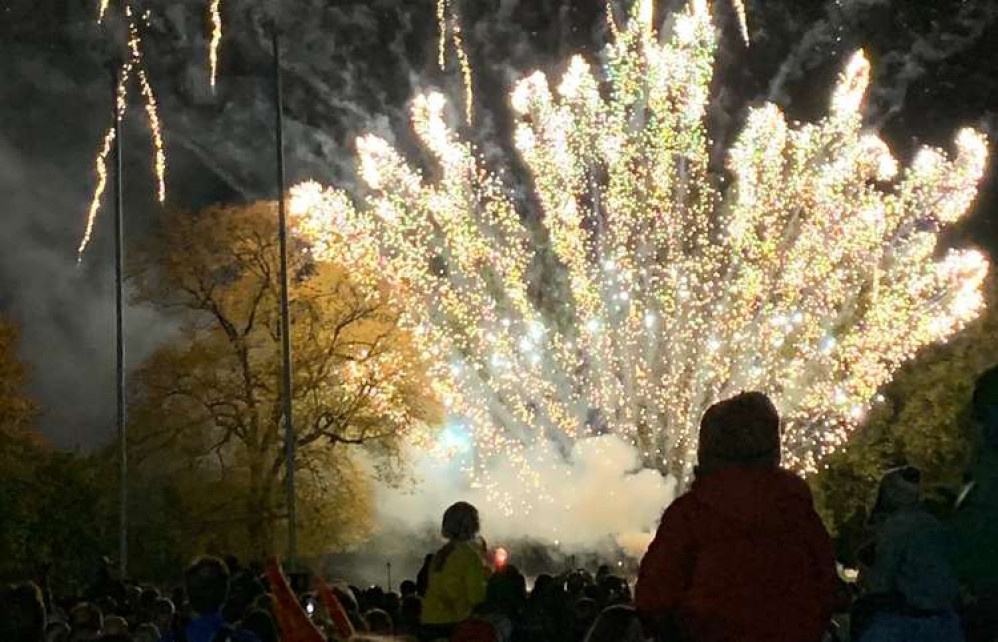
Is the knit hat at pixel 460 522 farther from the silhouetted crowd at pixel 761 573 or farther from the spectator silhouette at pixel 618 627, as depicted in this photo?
the spectator silhouette at pixel 618 627

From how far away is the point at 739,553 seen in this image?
4.81 m

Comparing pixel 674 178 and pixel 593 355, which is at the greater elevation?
pixel 674 178

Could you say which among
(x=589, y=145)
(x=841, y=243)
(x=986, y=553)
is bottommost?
(x=986, y=553)

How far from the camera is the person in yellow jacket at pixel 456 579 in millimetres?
8664

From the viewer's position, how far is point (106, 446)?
131ft

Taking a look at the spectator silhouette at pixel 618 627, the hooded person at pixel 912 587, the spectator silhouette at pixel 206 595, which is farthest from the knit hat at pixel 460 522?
the spectator silhouette at pixel 618 627

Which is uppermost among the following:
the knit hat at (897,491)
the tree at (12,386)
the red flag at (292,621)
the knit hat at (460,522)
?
the tree at (12,386)

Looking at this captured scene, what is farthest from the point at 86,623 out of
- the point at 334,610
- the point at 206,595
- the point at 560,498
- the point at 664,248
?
the point at 560,498

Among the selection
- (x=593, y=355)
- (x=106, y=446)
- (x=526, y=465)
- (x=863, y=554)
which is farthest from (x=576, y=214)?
(x=863, y=554)

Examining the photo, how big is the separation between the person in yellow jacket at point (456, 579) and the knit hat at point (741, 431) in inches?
152

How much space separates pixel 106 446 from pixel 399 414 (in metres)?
9.56

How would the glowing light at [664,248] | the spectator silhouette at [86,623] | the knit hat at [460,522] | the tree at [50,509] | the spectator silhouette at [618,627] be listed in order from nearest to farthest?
the spectator silhouette at [618,627]
the knit hat at [460,522]
the spectator silhouette at [86,623]
the glowing light at [664,248]
the tree at [50,509]

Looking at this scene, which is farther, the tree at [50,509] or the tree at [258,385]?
the tree at [50,509]

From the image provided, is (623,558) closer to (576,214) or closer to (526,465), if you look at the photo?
(526,465)
